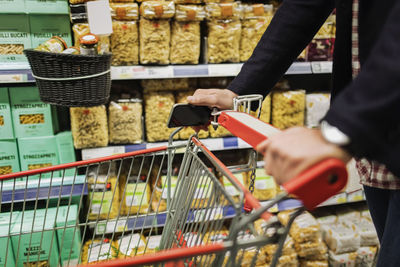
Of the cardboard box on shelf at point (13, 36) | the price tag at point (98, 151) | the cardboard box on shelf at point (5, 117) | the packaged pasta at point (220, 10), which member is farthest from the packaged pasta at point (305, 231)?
the cardboard box on shelf at point (13, 36)

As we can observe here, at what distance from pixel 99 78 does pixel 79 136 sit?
0.39 metres

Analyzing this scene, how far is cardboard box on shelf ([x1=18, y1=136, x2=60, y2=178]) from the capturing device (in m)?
1.51

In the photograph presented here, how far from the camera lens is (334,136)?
0.45m

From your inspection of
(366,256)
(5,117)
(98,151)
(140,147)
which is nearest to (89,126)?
(98,151)

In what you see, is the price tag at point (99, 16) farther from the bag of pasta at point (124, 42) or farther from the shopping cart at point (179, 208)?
the shopping cart at point (179, 208)

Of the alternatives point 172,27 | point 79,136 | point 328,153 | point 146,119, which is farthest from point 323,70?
point 328,153

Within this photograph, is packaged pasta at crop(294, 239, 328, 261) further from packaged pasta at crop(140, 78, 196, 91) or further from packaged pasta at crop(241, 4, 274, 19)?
packaged pasta at crop(241, 4, 274, 19)

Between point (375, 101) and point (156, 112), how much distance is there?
4.15 ft

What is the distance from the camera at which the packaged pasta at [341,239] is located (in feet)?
6.02

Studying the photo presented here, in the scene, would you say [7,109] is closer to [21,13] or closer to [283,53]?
[21,13]

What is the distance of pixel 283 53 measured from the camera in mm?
858

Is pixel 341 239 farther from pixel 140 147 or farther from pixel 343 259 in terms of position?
pixel 140 147

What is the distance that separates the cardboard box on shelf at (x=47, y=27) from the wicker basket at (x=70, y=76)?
35 cm

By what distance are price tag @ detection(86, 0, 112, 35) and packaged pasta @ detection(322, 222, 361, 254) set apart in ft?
5.34
